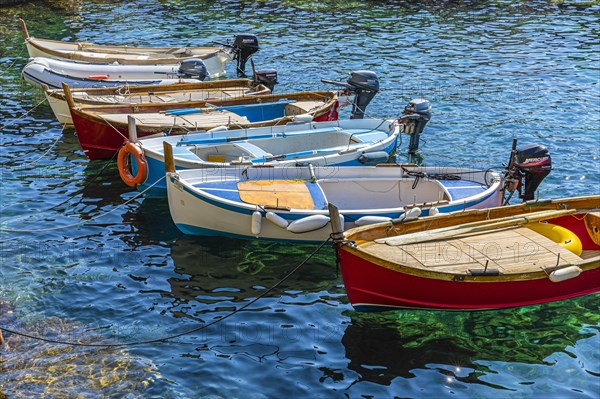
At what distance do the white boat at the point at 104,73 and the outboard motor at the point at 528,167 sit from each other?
38.8ft

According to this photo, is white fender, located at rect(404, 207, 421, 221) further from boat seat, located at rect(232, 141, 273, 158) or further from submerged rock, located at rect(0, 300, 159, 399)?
submerged rock, located at rect(0, 300, 159, 399)

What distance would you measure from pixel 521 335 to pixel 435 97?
1414 cm

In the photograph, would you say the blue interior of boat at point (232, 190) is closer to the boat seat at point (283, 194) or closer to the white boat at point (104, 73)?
the boat seat at point (283, 194)

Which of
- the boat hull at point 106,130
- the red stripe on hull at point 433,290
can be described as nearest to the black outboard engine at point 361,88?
the boat hull at point 106,130

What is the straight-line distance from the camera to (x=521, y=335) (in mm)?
13414

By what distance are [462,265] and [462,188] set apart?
4.00 m

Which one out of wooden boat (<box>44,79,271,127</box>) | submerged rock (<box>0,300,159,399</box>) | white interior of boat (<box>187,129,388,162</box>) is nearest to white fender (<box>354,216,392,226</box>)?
white interior of boat (<box>187,129,388,162</box>)

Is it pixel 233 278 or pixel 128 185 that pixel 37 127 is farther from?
pixel 233 278

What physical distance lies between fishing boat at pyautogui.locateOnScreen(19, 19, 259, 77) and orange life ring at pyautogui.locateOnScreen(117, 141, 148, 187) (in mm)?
10187

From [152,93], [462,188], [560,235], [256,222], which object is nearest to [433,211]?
[462,188]

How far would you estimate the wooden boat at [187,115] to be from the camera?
66.2 feet

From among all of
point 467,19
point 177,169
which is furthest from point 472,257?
point 467,19

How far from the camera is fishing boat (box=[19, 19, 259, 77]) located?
2802cm

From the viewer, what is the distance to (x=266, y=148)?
1961cm
